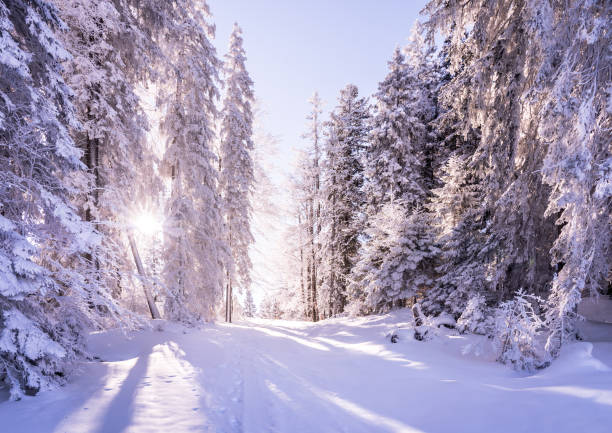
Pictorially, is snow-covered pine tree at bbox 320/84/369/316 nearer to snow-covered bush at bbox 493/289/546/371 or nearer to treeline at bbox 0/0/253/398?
treeline at bbox 0/0/253/398

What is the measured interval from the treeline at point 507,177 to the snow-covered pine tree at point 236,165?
23.1ft

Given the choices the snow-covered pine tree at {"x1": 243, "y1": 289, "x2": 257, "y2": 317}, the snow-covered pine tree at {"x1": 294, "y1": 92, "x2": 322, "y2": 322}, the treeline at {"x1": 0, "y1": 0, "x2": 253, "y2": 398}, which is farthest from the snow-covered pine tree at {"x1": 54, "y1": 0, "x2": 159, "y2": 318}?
the snow-covered pine tree at {"x1": 243, "y1": 289, "x2": 257, "y2": 317}

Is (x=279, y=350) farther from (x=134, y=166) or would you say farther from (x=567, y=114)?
(x=567, y=114)

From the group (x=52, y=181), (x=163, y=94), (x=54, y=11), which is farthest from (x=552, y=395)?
(x=163, y=94)

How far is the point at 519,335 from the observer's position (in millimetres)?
5410

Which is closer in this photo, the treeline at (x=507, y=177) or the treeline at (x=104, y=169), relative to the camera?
the treeline at (x=104, y=169)

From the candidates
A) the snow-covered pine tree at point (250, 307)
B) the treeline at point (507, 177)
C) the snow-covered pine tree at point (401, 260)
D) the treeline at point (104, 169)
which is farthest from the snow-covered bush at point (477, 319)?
the snow-covered pine tree at point (250, 307)

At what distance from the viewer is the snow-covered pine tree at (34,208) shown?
3706 millimetres

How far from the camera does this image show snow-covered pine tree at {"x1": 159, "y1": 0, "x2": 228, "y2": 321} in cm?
1219

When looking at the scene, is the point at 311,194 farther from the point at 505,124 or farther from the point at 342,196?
the point at 505,124

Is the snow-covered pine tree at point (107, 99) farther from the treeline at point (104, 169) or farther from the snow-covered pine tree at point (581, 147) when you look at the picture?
the snow-covered pine tree at point (581, 147)

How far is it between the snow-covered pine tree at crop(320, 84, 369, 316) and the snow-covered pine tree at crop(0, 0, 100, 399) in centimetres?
1470

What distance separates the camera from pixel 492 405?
12.1 ft

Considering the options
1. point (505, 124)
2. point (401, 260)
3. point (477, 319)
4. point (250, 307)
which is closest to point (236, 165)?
point (401, 260)
